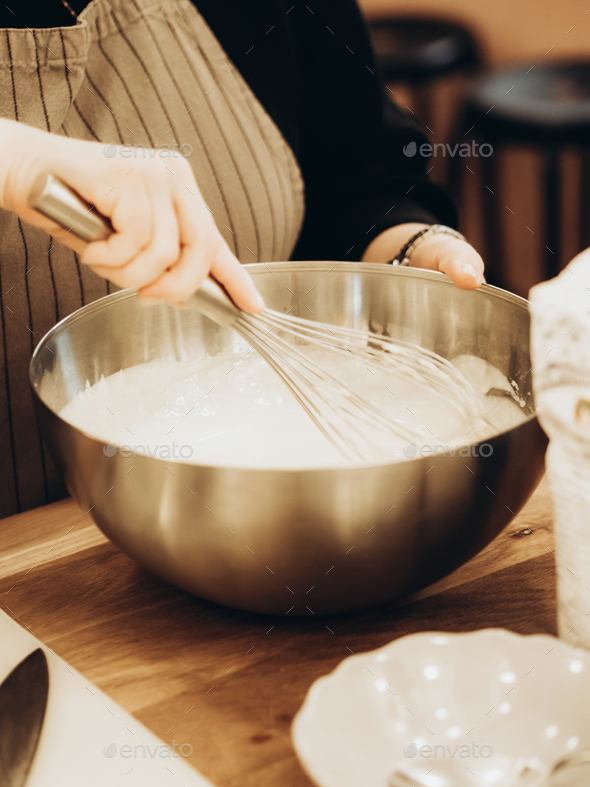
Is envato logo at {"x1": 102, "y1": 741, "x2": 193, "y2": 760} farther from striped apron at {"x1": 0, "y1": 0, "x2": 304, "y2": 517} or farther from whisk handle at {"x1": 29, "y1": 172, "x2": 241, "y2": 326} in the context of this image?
striped apron at {"x1": 0, "y1": 0, "x2": 304, "y2": 517}

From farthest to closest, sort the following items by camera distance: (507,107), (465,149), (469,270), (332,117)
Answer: (465,149), (507,107), (332,117), (469,270)

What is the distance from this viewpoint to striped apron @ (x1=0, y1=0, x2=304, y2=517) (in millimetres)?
688

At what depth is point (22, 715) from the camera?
379 millimetres

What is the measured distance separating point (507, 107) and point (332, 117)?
983mm

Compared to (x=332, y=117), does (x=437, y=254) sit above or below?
below

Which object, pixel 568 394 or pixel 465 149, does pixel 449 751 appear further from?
pixel 465 149

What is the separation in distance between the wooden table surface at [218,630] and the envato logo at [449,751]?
6cm

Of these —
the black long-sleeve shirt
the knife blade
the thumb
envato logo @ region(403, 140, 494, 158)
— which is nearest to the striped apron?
the black long-sleeve shirt

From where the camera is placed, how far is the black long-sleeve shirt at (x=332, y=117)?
0.82 meters

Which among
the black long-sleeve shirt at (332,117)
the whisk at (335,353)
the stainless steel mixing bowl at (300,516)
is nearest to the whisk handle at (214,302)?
the whisk at (335,353)

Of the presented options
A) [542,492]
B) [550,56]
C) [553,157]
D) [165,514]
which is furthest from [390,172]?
[550,56]

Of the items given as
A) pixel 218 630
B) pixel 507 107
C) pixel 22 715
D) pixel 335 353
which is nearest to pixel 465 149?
pixel 507 107

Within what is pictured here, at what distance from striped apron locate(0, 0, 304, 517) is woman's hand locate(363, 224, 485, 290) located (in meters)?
0.12

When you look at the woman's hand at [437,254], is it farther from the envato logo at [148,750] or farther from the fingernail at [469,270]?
the envato logo at [148,750]
